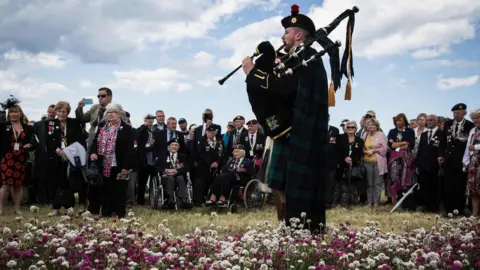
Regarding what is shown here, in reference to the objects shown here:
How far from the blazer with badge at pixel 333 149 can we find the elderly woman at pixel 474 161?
3.30 metres

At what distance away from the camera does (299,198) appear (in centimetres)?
620

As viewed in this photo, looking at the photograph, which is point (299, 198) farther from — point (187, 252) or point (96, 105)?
point (96, 105)

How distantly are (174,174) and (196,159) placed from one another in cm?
140

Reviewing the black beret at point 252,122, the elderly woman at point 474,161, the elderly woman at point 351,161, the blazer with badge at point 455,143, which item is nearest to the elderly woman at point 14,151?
the black beret at point 252,122

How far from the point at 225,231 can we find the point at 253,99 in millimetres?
2267

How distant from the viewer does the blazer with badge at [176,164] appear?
12.7 m

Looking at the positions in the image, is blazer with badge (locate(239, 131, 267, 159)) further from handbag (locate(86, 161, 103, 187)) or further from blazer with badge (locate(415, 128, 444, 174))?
handbag (locate(86, 161, 103, 187))

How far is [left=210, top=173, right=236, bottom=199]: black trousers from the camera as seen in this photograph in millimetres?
12102

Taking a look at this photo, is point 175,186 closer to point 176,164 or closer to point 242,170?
point 176,164

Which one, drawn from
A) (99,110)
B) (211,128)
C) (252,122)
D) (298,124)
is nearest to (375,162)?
(252,122)

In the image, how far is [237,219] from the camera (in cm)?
1010

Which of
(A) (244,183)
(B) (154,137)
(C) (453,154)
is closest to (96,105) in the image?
(B) (154,137)

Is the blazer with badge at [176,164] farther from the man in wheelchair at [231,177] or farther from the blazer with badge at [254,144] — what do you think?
the blazer with badge at [254,144]

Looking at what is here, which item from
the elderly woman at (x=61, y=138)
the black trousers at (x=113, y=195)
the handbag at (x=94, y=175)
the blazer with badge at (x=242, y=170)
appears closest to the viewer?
the handbag at (x=94, y=175)
